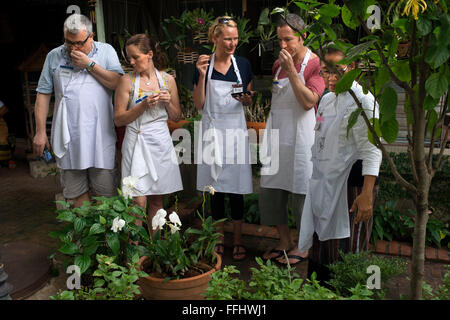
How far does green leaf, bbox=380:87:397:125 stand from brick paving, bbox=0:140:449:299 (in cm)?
210

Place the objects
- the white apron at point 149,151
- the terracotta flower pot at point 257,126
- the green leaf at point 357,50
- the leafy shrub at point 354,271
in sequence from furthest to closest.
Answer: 1. the terracotta flower pot at point 257,126
2. the white apron at point 149,151
3. the leafy shrub at point 354,271
4. the green leaf at point 357,50

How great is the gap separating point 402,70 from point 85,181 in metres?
2.78

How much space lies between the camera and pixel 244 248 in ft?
13.0

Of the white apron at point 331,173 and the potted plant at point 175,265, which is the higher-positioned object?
the white apron at point 331,173

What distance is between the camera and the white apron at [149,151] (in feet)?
11.2

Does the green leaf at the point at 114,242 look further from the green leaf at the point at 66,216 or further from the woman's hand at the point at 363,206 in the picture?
the woman's hand at the point at 363,206

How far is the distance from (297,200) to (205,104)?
116 cm

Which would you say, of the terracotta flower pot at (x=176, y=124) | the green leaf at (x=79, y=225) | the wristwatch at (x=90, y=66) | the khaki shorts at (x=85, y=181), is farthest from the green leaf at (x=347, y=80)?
the terracotta flower pot at (x=176, y=124)

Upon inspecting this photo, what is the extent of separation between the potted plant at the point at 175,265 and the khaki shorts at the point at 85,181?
111 cm

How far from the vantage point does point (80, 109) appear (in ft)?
11.0

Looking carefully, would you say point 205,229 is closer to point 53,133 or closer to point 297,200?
point 297,200

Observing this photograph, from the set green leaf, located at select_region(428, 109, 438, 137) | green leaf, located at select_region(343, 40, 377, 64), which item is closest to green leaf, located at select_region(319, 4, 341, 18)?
green leaf, located at select_region(343, 40, 377, 64)

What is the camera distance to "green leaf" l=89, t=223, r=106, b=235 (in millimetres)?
2508
